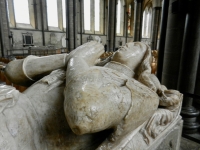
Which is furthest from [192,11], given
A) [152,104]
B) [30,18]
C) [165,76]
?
[30,18]

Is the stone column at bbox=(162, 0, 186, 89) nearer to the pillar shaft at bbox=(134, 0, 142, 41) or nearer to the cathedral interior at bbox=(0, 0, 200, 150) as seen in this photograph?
the cathedral interior at bbox=(0, 0, 200, 150)

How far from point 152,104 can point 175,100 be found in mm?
432

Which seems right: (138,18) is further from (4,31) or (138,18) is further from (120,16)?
(4,31)

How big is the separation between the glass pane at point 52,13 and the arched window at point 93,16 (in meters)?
3.91

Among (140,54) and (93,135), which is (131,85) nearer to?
(93,135)

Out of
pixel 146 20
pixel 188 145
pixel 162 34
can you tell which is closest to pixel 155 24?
pixel 146 20

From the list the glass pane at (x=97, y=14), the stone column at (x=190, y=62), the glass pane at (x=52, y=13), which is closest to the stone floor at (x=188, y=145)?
the stone column at (x=190, y=62)

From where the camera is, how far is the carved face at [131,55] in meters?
1.53

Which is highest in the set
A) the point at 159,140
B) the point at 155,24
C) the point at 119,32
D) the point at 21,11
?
the point at 21,11

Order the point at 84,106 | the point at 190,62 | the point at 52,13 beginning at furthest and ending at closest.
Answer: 1. the point at 52,13
2. the point at 190,62
3. the point at 84,106

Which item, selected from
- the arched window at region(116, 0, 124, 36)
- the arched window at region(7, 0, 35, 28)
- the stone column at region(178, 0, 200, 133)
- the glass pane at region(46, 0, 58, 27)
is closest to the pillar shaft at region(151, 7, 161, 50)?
the arched window at region(116, 0, 124, 36)

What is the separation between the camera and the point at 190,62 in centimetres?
243

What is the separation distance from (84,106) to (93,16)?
65.9ft

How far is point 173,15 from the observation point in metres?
2.59
